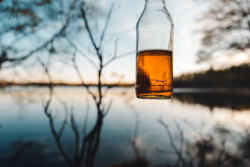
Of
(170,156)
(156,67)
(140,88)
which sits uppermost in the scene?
(156,67)

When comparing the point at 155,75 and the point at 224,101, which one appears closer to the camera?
the point at 155,75

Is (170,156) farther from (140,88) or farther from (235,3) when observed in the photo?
(140,88)

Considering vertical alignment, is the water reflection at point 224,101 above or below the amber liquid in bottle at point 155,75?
below

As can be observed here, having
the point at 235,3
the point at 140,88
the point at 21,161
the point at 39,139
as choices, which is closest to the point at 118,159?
the point at 21,161

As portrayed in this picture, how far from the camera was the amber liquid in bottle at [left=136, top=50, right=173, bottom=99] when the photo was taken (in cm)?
95

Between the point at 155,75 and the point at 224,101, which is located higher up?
the point at 155,75

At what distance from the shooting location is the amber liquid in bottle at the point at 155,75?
948 millimetres

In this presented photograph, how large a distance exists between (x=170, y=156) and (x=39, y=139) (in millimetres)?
10973

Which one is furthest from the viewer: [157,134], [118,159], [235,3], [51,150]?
[157,134]

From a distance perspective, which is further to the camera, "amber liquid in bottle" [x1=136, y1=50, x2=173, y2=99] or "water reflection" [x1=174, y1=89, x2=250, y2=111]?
"water reflection" [x1=174, y1=89, x2=250, y2=111]

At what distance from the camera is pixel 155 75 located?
0.95 metres

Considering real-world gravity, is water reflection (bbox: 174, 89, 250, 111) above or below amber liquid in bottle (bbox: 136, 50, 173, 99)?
below

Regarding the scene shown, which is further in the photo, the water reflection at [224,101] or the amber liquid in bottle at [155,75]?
the water reflection at [224,101]

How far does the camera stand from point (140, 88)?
983 millimetres
